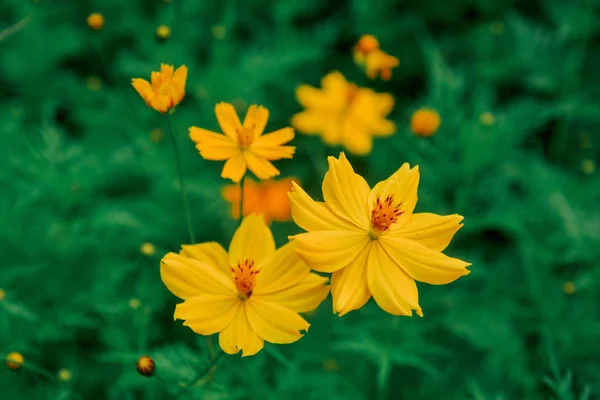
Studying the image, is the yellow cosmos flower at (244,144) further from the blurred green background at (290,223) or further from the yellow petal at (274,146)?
the blurred green background at (290,223)

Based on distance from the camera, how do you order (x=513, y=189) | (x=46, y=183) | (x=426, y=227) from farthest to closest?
1. (x=513, y=189)
2. (x=46, y=183)
3. (x=426, y=227)

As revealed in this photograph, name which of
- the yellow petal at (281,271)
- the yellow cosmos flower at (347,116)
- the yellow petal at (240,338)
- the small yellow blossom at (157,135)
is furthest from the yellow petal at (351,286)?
the small yellow blossom at (157,135)

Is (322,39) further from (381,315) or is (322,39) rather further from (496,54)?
(381,315)

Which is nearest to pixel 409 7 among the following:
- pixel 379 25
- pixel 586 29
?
pixel 379 25

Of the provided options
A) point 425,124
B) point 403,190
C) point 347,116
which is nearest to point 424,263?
point 403,190

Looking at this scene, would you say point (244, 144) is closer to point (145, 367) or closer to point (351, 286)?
point (351, 286)

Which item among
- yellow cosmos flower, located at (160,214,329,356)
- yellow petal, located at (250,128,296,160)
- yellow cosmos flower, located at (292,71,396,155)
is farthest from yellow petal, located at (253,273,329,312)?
yellow cosmos flower, located at (292,71,396,155)
